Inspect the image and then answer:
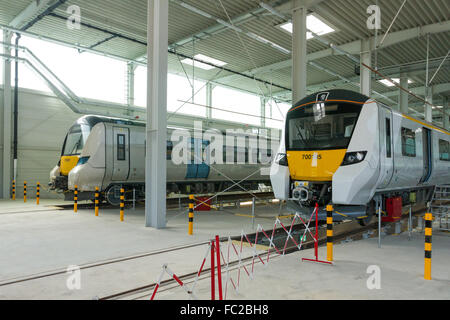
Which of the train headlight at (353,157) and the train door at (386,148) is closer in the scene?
the train headlight at (353,157)

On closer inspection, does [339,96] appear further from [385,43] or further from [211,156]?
[385,43]

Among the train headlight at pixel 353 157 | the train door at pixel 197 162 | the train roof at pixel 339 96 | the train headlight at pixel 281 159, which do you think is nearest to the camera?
the train headlight at pixel 353 157

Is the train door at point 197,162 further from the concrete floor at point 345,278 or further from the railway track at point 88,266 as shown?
the concrete floor at point 345,278

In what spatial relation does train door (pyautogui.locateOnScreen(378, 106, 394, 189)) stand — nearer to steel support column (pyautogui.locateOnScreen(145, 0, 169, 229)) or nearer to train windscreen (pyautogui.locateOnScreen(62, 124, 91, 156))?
steel support column (pyautogui.locateOnScreen(145, 0, 169, 229))

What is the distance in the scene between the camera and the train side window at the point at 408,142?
8664mm

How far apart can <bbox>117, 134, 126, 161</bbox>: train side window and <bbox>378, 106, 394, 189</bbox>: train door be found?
8714 millimetres

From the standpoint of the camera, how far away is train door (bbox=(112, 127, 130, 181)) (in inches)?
484

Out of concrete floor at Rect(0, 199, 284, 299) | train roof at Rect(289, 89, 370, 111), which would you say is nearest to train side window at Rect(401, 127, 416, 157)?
train roof at Rect(289, 89, 370, 111)

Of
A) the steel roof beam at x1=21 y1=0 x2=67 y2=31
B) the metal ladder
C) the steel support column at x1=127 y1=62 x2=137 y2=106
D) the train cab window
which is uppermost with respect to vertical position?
the steel roof beam at x1=21 y1=0 x2=67 y2=31

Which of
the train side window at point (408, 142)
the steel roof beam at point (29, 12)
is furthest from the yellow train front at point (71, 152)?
the train side window at point (408, 142)

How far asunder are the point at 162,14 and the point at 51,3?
775 centimetres

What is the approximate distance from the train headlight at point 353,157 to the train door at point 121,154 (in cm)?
822

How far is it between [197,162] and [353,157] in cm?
904
